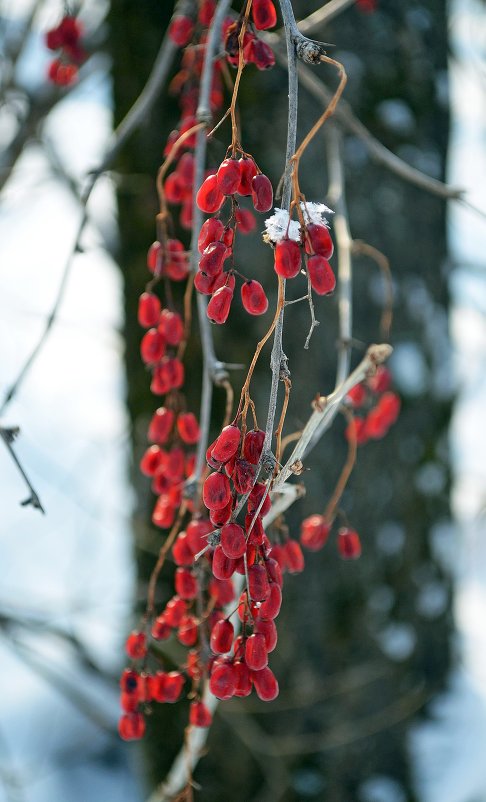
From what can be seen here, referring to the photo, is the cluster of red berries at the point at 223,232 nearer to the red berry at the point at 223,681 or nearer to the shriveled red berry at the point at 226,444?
the shriveled red berry at the point at 226,444

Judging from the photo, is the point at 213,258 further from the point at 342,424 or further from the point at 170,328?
the point at 342,424

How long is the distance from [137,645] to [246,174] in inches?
18.0

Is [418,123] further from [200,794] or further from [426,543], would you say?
[200,794]

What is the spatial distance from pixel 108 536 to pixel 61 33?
7.92ft

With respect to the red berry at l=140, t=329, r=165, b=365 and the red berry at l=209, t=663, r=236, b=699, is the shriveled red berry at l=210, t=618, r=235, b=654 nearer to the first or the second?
the red berry at l=209, t=663, r=236, b=699

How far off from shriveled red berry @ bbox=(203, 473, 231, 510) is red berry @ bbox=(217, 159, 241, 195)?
20 cm

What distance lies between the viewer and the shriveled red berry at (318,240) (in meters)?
0.55

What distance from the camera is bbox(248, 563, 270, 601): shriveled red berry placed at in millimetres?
596

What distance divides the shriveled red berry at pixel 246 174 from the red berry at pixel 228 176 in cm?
2

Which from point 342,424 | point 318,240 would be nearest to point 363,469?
point 342,424

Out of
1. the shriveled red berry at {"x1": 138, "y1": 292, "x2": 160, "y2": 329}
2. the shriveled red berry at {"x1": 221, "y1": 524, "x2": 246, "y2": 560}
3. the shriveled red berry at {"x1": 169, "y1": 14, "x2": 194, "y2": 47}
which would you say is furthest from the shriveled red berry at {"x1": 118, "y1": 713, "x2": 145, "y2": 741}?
the shriveled red berry at {"x1": 169, "y1": 14, "x2": 194, "y2": 47}

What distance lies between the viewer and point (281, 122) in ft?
4.56

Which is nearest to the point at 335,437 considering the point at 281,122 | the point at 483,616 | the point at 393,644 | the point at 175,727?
the point at 393,644

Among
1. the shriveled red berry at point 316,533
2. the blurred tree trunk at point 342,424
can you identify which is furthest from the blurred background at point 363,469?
the shriveled red berry at point 316,533
